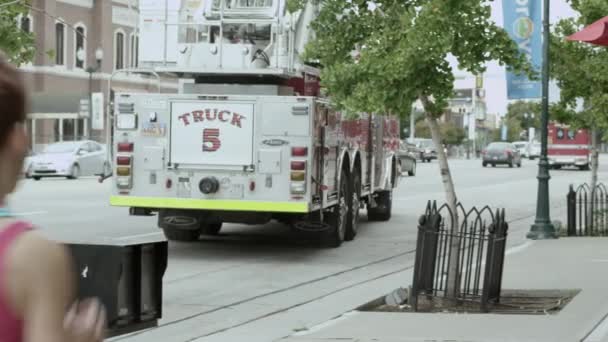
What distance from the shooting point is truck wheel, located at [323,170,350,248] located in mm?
16281

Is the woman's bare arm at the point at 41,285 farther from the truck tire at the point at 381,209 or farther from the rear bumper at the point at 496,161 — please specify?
the rear bumper at the point at 496,161

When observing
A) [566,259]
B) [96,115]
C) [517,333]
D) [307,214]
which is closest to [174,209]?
[307,214]

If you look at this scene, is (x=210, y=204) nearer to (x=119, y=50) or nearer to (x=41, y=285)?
(x=41, y=285)

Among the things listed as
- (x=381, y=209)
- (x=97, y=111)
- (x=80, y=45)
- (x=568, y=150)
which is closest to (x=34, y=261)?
(x=381, y=209)

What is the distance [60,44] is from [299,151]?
44.6m

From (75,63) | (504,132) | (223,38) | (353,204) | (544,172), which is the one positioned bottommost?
(353,204)

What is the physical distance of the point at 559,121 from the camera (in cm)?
2050

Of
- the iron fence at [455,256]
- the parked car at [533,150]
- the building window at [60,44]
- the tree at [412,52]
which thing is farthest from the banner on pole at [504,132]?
the iron fence at [455,256]

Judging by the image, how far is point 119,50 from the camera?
61781 mm

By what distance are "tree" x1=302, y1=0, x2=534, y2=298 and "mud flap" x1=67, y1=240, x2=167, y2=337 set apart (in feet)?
17.5

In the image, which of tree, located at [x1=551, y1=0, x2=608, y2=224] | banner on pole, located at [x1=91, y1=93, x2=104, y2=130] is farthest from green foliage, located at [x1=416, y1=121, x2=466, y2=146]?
tree, located at [x1=551, y1=0, x2=608, y2=224]

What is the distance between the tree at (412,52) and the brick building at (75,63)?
135ft

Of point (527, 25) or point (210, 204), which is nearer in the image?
point (210, 204)

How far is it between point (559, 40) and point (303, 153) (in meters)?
6.84
